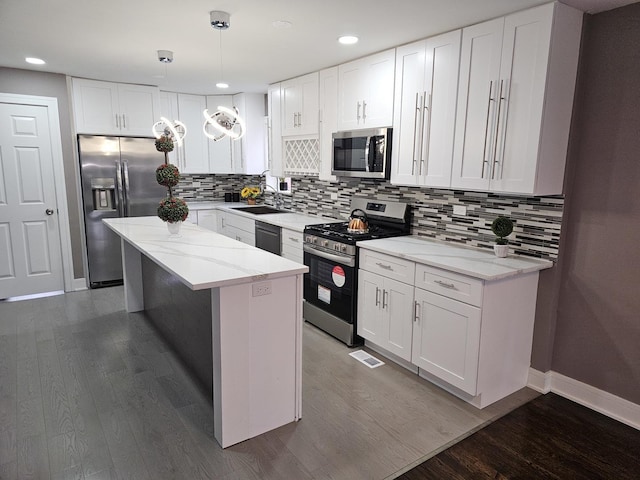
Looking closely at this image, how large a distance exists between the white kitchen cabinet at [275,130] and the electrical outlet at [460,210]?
2.31m

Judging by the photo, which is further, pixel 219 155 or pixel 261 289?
pixel 219 155

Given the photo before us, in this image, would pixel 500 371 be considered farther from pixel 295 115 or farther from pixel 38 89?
pixel 38 89

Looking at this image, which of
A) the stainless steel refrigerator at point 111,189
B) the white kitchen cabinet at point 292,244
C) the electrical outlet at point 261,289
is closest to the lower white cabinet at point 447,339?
the electrical outlet at point 261,289

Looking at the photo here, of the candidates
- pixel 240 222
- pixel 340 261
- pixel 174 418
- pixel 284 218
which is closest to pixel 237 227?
pixel 240 222

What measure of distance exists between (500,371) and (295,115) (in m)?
3.23

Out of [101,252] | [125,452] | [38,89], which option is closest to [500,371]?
[125,452]

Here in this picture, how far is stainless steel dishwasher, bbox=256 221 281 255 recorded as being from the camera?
14.7 ft

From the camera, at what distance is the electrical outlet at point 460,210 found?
10.6ft

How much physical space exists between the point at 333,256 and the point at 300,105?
73.9 inches

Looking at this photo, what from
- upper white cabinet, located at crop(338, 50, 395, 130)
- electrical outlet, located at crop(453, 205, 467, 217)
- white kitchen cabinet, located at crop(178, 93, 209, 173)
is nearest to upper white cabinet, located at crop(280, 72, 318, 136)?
upper white cabinet, located at crop(338, 50, 395, 130)

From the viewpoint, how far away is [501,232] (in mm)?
2770

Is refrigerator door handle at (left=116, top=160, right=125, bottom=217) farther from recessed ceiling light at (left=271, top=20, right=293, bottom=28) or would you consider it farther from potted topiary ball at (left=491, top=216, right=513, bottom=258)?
potted topiary ball at (left=491, top=216, right=513, bottom=258)

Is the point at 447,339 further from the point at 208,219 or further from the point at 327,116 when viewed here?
the point at 208,219

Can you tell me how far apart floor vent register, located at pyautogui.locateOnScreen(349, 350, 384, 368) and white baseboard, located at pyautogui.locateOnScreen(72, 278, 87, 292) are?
11.5 feet
